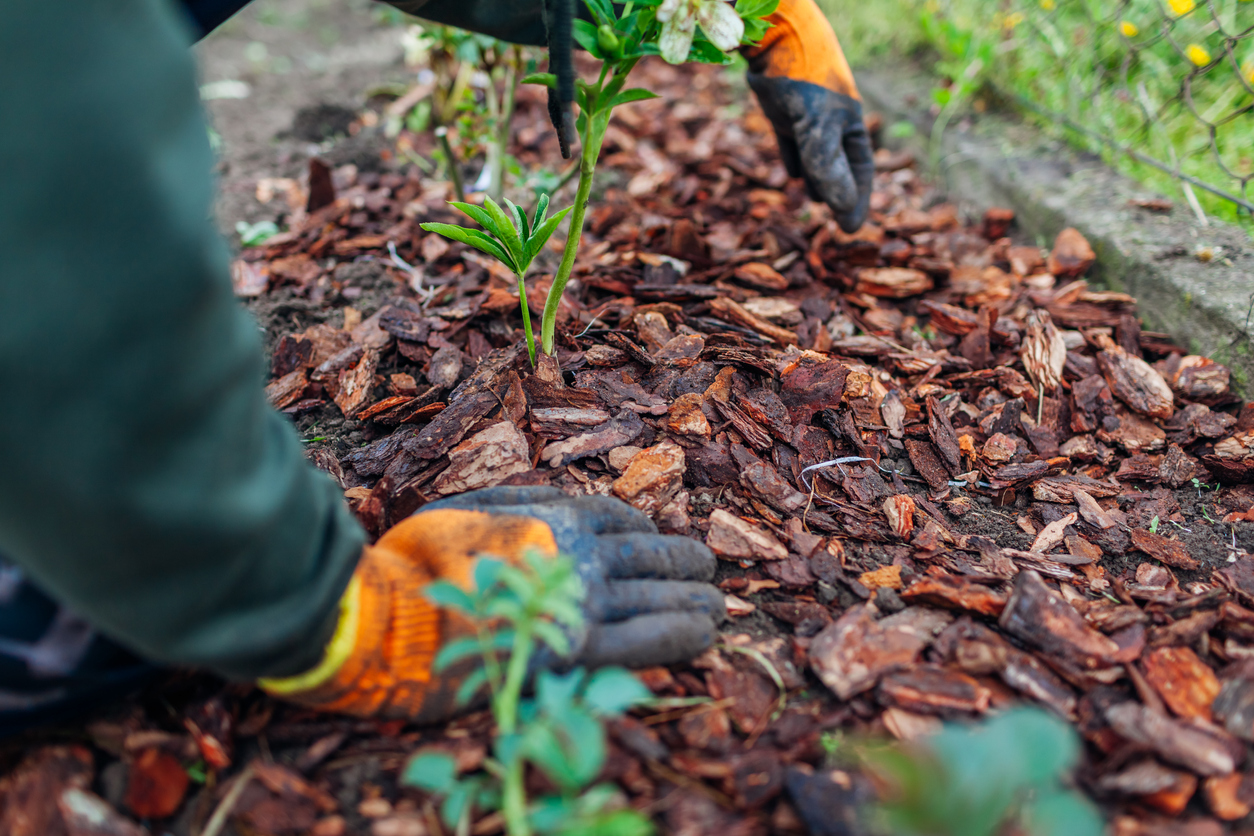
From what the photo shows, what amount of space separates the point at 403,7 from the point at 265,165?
5.40 ft

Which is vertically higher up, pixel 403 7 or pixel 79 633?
pixel 403 7

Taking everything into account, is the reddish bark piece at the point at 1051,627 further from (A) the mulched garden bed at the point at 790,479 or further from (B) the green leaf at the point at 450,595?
(B) the green leaf at the point at 450,595

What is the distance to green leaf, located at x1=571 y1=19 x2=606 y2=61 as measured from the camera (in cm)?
128

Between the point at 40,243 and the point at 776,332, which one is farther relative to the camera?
the point at 776,332

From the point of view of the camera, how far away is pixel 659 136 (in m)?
3.40

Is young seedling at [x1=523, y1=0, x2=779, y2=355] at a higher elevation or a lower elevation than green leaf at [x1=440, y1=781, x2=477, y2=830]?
higher

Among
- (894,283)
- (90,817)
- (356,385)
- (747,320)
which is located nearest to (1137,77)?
(894,283)

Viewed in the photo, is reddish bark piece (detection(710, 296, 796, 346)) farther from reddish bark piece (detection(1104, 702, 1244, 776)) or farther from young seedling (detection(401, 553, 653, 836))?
young seedling (detection(401, 553, 653, 836))

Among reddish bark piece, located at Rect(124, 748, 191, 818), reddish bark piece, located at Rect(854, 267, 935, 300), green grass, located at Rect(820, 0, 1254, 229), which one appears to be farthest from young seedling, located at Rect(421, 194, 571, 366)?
green grass, located at Rect(820, 0, 1254, 229)

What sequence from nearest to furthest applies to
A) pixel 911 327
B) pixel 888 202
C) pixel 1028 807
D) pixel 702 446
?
pixel 1028 807
pixel 702 446
pixel 911 327
pixel 888 202

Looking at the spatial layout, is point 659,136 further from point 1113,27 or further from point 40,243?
point 40,243

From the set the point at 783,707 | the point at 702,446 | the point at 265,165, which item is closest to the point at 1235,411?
the point at 702,446

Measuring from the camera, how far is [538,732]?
0.81 meters

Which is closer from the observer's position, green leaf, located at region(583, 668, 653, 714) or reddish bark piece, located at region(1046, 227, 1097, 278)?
green leaf, located at region(583, 668, 653, 714)
